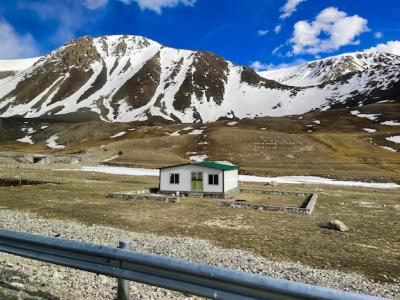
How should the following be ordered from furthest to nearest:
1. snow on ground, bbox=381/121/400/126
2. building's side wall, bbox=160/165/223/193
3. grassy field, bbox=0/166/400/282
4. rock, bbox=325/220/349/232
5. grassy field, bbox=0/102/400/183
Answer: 1. snow on ground, bbox=381/121/400/126
2. grassy field, bbox=0/102/400/183
3. building's side wall, bbox=160/165/223/193
4. rock, bbox=325/220/349/232
5. grassy field, bbox=0/166/400/282

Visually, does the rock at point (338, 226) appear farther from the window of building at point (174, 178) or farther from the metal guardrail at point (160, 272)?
the window of building at point (174, 178)

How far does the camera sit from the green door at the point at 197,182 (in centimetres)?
5153

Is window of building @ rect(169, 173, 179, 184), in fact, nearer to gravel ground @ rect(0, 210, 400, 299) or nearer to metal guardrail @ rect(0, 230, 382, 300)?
gravel ground @ rect(0, 210, 400, 299)

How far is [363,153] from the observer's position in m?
114

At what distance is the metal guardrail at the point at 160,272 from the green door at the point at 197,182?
4158cm

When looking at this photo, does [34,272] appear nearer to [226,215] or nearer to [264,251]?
[264,251]

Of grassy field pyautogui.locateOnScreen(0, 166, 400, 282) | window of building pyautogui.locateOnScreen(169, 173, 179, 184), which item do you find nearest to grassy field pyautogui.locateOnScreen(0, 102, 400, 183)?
window of building pyautogui.locateOnScreen(169, 173, 179, 184)

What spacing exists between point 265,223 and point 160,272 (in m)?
23.2

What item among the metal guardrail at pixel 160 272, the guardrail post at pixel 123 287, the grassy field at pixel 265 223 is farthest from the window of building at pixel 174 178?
the guardrail post at pixel 123 287

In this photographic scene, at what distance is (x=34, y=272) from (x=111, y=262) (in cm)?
515

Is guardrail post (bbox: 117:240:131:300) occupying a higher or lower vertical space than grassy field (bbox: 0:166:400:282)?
higher

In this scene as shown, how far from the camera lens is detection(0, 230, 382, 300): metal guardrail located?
6.48m

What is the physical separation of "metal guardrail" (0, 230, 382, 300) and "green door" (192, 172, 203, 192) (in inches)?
1637

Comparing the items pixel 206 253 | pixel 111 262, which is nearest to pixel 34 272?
pixel 111 262
